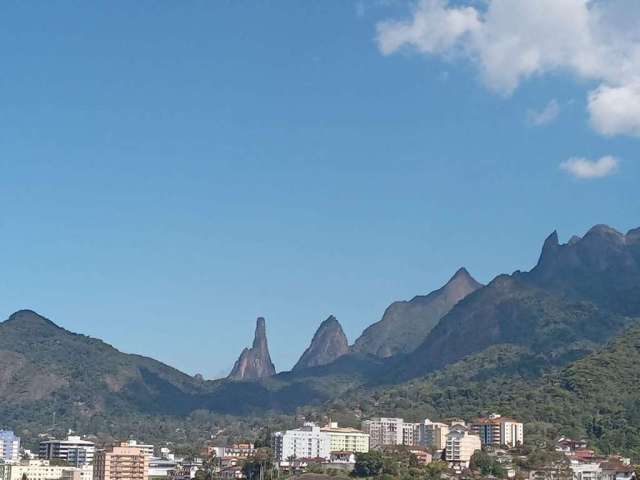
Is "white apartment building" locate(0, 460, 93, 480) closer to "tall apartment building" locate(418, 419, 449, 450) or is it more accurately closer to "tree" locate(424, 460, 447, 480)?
"tree" locate(424, 460, 447, 480)

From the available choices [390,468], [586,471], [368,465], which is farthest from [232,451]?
[586,471]

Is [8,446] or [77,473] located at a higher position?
[8,446]

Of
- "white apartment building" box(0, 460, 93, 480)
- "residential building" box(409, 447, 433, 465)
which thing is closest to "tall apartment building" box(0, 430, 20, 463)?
"white apartment building" box(0, 460, 93, 480)

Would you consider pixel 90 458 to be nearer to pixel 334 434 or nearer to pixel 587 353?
pixel 334 434

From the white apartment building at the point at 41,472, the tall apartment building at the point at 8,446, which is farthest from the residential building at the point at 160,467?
the tall apartment building at the point at 8,446

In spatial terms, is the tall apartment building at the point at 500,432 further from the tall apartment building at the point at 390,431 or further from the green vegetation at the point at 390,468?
the green vegetation at the point at 390,468

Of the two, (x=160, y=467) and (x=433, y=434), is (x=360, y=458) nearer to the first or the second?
(x=160, y=467)
